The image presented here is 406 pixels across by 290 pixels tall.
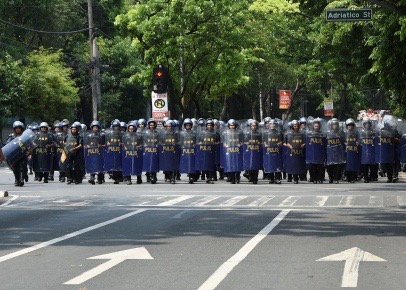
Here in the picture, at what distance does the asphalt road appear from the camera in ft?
42.5

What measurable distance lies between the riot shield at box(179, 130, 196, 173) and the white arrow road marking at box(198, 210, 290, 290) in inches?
632

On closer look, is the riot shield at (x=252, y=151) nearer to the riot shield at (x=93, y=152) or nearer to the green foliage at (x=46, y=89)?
the riot shield at (x=93, y=152)

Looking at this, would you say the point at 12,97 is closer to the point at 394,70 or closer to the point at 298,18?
A: the point at 298,18

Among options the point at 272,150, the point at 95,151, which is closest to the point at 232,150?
the point at 272,150

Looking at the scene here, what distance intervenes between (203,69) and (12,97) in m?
13.7

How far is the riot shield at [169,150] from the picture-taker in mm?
36422

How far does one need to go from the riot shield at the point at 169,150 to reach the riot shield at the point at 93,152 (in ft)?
6.33

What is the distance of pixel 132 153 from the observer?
36531mm

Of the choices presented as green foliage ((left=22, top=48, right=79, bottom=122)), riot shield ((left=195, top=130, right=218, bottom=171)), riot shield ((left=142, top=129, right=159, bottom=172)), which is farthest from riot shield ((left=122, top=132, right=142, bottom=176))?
green foliage ((left=22, top=48, right=79, bottom=122))

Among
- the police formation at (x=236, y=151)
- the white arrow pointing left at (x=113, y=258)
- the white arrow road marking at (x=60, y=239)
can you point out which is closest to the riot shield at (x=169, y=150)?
the police formation at (x=236, y=151)

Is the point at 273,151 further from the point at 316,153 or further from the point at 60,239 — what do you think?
the point at 60,239

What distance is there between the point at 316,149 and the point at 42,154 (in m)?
9.01

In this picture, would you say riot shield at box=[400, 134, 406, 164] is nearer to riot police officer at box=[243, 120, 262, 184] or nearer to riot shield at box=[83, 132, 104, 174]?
riot police officer at box=[243, 120, 262, 184]

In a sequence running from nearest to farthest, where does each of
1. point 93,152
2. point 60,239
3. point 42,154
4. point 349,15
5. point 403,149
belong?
point 60,239
point 349,15
point 403,149
point 93,152
point 42,154
